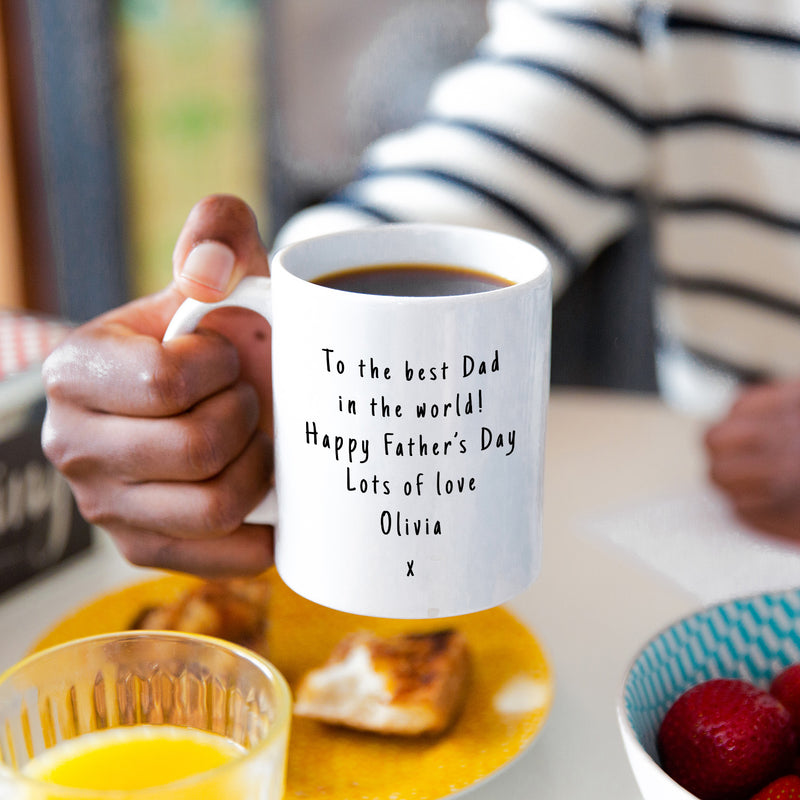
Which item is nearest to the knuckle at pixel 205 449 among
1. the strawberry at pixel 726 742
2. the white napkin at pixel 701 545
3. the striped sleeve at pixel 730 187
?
the strawberry at pixel 726 742

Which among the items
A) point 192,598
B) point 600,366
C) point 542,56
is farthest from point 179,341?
point 600,366

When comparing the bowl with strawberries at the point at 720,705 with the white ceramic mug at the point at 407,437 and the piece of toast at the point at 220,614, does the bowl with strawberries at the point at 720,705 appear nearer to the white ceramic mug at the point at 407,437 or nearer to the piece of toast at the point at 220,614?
the white ceramic mug at the point at 407,437

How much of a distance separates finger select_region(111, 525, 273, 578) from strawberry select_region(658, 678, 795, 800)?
189mm

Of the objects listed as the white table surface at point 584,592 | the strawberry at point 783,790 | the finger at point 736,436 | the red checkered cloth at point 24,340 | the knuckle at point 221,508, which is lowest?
the white table surface at point 584,592

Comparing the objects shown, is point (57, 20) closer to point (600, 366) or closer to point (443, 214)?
point (600, 366)

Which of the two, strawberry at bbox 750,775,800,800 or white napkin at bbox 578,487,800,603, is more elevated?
strawberry at bbox 750,775,800,800

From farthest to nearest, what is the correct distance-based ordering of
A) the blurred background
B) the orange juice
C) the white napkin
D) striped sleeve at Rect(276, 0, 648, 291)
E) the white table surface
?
the blurred background → striped sleeve at Rect(276, 0, 648, 291) → the white napkin → the white table surface → the orange juice

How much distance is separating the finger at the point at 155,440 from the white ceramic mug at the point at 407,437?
0.15 ft

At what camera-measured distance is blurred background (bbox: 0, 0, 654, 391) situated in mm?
1807

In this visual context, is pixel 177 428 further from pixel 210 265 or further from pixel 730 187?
pixel 730 187

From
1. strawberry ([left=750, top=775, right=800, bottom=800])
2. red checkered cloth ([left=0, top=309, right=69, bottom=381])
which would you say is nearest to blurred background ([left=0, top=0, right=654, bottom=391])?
red checkered cloth ([left=0, top=309, right=69, bottom=381])

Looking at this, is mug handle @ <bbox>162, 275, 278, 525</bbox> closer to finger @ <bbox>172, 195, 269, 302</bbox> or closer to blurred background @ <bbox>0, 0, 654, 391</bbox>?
finger @ <bbox>172, 195, 269, 302</bbox>

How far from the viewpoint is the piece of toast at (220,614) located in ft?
1.72

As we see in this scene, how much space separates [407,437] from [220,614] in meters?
0.22
